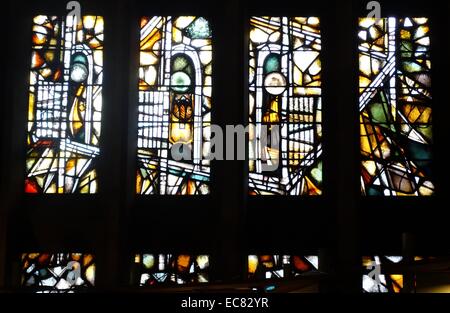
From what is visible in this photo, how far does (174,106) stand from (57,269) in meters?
3.00

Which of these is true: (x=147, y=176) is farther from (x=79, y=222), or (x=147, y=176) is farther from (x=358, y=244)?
(x=358, y=244)

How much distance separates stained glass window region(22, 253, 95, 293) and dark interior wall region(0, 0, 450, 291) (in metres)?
0.17

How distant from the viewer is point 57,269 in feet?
34.7

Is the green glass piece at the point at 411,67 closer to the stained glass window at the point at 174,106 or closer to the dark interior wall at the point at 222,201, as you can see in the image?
the dark interior wall at the point at 222,201

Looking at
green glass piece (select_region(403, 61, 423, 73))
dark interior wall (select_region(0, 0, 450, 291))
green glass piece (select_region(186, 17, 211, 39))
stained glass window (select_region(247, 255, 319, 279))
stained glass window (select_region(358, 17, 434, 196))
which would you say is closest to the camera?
dark interior wall (select_region(0, 0, 450, 291))

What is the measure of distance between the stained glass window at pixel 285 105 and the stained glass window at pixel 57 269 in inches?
106

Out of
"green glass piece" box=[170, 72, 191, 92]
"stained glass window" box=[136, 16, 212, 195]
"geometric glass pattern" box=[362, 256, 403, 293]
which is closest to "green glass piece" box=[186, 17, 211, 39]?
"stained glass window" box=[136, 16, 212, 195]

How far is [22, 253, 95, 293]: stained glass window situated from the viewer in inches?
412

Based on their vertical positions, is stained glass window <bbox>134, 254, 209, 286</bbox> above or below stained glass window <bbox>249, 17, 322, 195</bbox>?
below

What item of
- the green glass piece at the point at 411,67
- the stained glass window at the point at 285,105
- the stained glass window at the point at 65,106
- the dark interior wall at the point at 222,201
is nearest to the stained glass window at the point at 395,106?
the green glass piece at the point at 411,67

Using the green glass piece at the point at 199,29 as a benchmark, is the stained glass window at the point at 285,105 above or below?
below

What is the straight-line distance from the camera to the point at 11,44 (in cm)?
1077

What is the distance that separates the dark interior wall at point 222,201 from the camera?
1006 centimetres

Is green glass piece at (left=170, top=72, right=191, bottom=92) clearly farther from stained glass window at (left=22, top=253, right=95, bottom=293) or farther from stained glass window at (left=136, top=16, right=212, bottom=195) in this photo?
stained glass window at (left=22, top=253, right=95, bottom=293)
